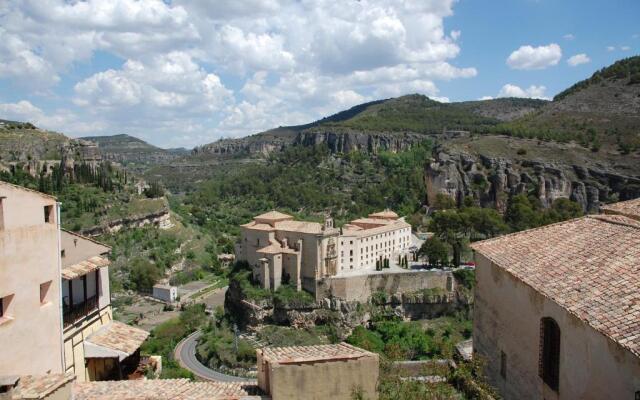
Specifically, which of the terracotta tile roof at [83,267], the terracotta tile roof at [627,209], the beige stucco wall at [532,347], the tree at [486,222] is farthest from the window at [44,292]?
the tree at [486,222]

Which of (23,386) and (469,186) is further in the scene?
(469,186)

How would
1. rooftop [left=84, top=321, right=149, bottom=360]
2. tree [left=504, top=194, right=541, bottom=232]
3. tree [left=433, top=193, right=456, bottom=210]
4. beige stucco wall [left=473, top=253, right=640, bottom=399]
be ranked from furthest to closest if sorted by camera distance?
tree [left=433, top=193, right=456, bottom=210], tree [left=504, top=194, right=541, bottom=232], rooftop [left=84, top=321, right=149, bottom=360], beige stucco wall [left=473, top=253, right=640, bottom=399]

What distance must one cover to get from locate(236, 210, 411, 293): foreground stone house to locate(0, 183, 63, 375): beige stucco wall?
116ft

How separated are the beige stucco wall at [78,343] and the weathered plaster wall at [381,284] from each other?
3443cm

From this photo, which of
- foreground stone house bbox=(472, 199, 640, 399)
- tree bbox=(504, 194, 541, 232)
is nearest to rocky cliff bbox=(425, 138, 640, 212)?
tree bbox=(504, 194, 541, 232)

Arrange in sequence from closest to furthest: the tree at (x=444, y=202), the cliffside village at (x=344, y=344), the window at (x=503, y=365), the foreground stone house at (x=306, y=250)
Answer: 1. the cliffside village at (x=344, y=344)
2. the window at (x=503, y=365)
3. the foreground stone house at (x=306, y=250)
4. the tree at (x=444, y=202)

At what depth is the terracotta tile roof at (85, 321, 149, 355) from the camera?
35.4ft

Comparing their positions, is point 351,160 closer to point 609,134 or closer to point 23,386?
point 609,134

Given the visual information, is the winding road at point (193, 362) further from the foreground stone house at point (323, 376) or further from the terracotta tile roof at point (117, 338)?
the foreground stone house at point (323, 376)

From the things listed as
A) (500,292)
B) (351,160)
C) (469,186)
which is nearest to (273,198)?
(351,160)

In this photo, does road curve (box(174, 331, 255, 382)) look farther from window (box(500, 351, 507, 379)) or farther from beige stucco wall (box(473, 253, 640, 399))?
window (box(500, 351, 507, 379))

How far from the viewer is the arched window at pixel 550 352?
8.98m

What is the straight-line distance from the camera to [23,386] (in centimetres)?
751

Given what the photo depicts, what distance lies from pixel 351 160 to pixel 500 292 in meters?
105
